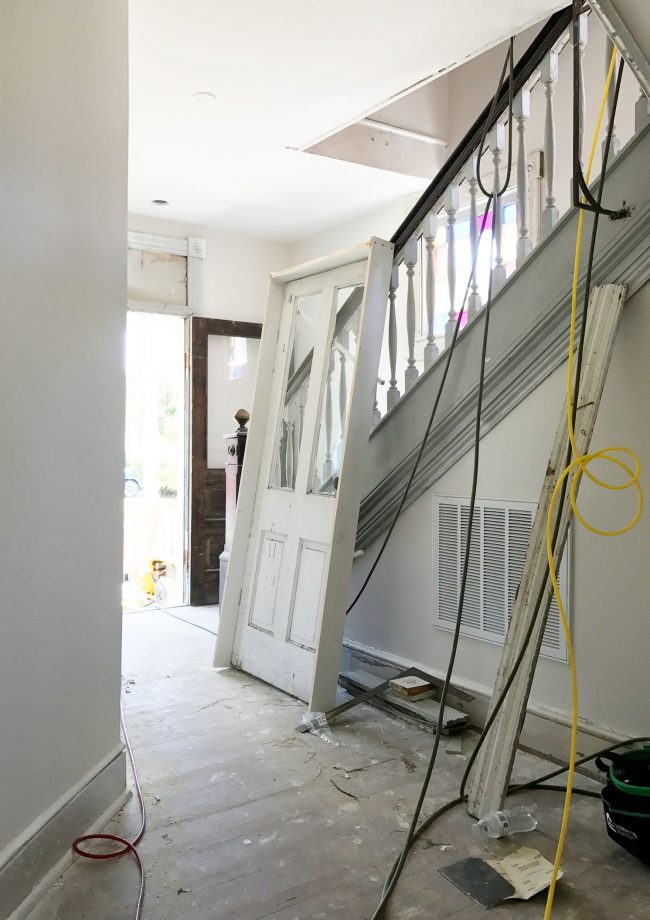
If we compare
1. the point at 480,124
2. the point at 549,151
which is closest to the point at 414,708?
the point at 549,151

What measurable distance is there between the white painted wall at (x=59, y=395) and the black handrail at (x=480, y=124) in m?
1.38

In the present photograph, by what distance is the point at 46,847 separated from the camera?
177cm

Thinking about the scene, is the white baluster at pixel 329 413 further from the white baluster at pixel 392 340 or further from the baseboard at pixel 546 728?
the baseboard at pixel 546 728

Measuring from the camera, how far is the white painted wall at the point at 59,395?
64.1 inches

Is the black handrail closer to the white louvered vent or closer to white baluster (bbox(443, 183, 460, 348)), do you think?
white baluster (bbox(443, 183, 460, 348))

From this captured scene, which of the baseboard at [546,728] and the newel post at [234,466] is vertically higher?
the newel post at [234,466]

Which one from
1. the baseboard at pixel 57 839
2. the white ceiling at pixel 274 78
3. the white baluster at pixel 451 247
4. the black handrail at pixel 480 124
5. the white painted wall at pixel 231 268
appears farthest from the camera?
the white painted wall at pixel 231 268

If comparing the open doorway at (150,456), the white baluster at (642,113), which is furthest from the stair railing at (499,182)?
the open doorway at (150,456)

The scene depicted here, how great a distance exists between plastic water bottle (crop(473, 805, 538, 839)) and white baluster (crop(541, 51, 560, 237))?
1937 mm

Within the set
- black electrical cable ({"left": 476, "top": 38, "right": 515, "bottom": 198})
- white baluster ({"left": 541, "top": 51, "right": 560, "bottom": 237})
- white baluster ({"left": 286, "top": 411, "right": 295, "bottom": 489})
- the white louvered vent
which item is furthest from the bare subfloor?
black electrical cable ({"left": 476, "top": 38, "right": 515, "bottom": 198})

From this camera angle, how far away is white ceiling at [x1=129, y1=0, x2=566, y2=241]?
2.78 metres

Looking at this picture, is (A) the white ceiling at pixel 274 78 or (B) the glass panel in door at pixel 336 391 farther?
(B) the glass panel in door at pixel 336 391

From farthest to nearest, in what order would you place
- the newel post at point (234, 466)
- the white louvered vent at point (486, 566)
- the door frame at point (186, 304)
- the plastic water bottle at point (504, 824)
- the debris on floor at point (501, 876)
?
the door frame at point (186, 304), the newel post at point (234, 466), the white louvered vent at point (486, 566), the plastic water bottle at point (504, 824), the debris on floor at point (501, 876)

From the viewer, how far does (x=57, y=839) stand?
1824 mm
